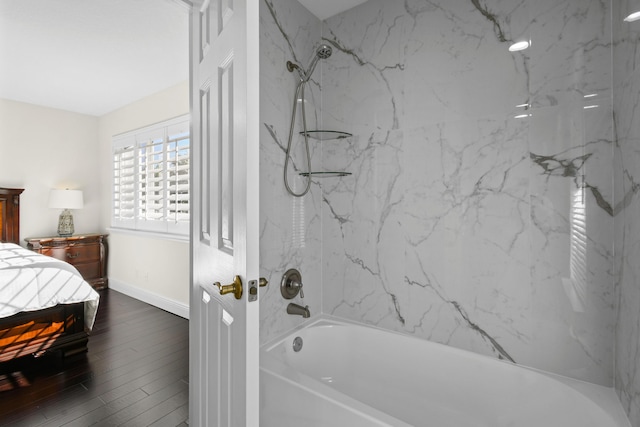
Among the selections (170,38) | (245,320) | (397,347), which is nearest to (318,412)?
(245,320)

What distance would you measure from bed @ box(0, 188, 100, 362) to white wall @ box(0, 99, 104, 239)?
1834 millimetres

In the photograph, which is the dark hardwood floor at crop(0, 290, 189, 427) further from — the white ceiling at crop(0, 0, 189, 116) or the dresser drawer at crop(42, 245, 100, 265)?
the white ceiling at crop(0, 0, 189, 116)

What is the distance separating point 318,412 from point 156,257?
3.25 m

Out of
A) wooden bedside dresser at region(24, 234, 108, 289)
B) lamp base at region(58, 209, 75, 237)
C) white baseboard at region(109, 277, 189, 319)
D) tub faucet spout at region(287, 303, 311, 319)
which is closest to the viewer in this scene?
tub faucet spout at region(287, 303, 311, 319)

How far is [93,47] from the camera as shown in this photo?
Answer: 9.12ft

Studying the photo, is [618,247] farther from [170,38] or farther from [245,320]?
[170,38]

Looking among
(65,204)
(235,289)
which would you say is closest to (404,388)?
Result: (235,289)

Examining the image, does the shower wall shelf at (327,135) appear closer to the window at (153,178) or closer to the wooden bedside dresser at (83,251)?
the window at (153,178)

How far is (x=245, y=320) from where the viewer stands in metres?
0.95

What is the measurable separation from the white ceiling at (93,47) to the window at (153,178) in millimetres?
553

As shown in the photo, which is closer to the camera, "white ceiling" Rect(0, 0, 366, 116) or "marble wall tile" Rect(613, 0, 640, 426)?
"marble wall tile" Rect(613, 0, 640, 426)

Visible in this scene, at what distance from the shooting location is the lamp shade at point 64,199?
422cm

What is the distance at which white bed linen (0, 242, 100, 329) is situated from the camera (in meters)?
2.18

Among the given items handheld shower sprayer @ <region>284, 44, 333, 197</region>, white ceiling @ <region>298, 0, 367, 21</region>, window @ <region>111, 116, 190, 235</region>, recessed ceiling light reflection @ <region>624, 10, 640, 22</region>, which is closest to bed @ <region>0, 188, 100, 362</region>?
window @ <region>111, 116, 190, 235</region>
